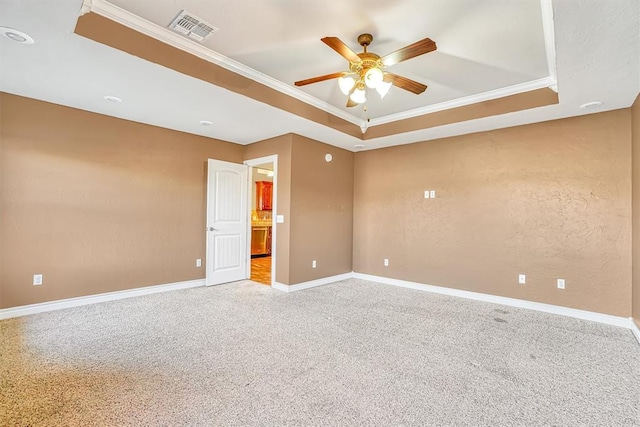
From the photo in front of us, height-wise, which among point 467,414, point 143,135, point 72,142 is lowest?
point 467,414

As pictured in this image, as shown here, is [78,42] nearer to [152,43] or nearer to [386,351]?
[152,43]

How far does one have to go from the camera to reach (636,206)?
122 inches

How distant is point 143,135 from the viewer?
4.20 metres

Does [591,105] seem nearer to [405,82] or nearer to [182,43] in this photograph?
[405,82]

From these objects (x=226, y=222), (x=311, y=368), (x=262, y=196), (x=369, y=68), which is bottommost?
(x=311, y=368)

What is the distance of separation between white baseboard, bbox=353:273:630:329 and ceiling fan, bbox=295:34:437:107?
10.1ft

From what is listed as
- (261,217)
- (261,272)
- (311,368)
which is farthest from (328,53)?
(261,217)

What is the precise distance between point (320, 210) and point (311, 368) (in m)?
3.06

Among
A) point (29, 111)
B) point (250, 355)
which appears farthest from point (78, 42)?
point (250, 355)

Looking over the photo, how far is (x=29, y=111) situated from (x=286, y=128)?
9.80 feet

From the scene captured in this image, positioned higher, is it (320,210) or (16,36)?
(16,36)

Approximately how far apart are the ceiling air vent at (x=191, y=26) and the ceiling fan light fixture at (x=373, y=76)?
4.43 ft

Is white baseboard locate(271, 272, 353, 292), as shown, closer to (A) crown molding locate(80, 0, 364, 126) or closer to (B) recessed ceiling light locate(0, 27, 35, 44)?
(A) crown molding locate(80, 0, 364, 126)

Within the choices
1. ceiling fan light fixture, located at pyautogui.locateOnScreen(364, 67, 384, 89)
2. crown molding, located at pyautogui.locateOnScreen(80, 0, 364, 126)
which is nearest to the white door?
crown molding, located at pyautogui.locateOnScreen(80, 0, 364, 126)
